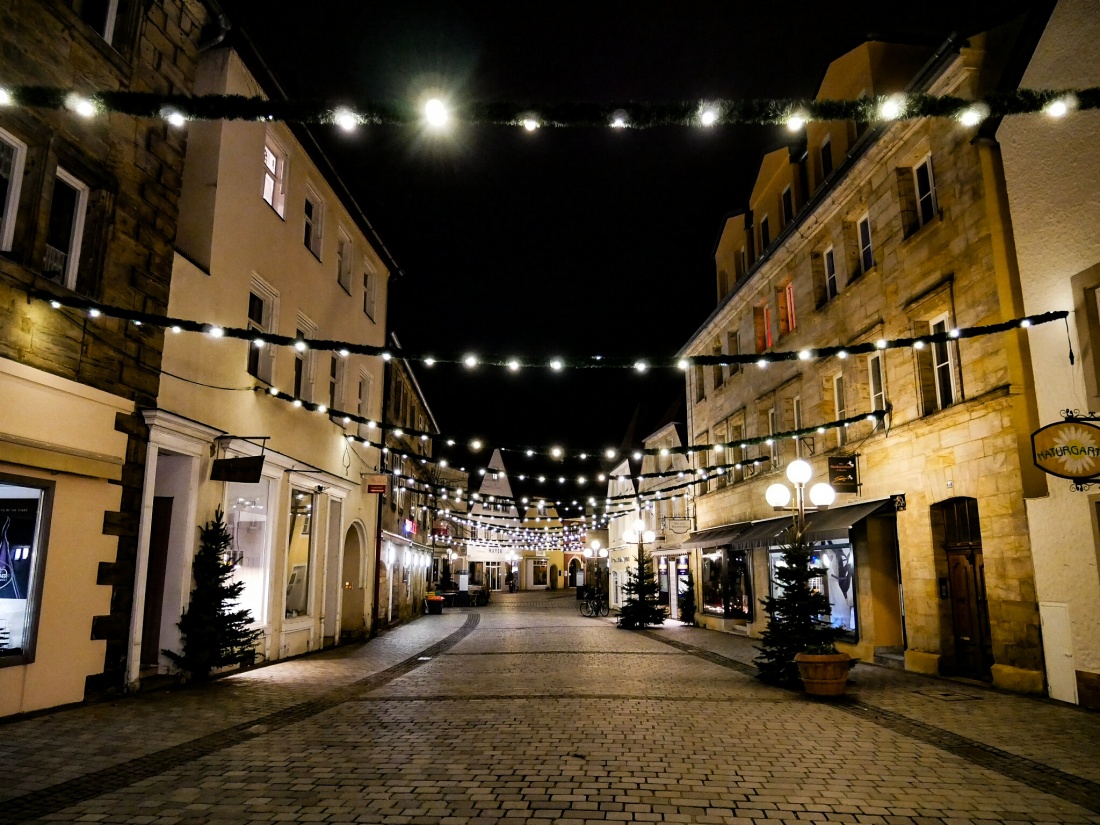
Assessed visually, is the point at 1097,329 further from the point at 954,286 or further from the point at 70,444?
the point at 70,444

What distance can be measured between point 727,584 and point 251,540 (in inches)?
600

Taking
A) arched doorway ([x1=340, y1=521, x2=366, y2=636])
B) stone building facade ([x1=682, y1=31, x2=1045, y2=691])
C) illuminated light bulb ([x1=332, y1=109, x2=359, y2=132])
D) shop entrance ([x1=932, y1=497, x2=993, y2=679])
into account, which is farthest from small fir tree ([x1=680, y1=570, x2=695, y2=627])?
illuminated light bulb ([x1=332, y1=109, x2=359, y2=132])

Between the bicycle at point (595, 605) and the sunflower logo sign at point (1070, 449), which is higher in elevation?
the sunflower logo sign at point (1070, 449)

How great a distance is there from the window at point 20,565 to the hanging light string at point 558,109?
538cm

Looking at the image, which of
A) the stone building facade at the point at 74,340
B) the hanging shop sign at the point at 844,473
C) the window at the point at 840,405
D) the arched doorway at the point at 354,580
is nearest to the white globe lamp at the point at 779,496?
the hanging shop sign at the point at 844,473

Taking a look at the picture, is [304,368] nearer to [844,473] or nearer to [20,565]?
[20,565]

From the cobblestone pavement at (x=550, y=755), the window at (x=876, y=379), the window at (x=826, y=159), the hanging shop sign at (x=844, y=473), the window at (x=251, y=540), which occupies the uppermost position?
the window at (x=826, y=159)

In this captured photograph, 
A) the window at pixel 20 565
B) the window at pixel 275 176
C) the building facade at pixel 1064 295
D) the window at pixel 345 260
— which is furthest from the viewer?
the window at pixel 345 260

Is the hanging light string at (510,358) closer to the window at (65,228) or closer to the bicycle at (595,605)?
the window at (65,228)

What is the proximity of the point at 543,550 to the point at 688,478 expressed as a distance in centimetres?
5944

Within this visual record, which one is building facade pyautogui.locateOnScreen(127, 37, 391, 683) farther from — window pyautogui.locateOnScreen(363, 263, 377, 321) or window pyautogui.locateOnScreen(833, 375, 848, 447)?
window pyautogui.locateOnScreen(833, 375, 848, 447)

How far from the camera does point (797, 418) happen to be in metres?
19.5

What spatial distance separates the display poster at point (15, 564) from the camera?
846cm

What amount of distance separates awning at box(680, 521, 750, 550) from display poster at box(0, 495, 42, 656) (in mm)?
17272
